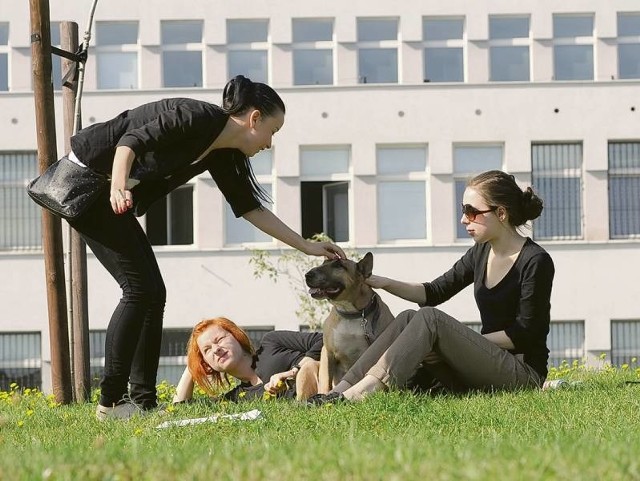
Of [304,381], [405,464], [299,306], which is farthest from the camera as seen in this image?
[299,306]

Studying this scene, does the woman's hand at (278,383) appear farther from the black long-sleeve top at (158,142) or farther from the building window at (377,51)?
the building window at (377,51)

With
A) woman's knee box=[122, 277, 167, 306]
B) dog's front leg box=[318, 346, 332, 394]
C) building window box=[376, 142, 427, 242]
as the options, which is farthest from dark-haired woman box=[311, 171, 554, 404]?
building window box=[376, 142, 427, 242]

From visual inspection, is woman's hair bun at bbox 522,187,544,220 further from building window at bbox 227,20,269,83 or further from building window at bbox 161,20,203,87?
building window at bbox 161,20,203,87

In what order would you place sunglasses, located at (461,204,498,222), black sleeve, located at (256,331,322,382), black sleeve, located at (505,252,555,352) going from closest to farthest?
1. black sleeve, located at (505,252,555,352)
2. sunglasses, located at (461,204,498,222)
3. black sleeve, located at (256,331,322,382)

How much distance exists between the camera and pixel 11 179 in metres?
25.7

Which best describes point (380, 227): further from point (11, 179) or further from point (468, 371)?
point (468, 371)

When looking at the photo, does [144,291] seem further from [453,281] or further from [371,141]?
[371,141]

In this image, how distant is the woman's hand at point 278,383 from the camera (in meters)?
7.71

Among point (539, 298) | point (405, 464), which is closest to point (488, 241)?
point (539, 298)

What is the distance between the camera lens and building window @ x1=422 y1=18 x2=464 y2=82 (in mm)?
25922

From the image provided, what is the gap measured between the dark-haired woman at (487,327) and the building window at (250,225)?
17.7 meters

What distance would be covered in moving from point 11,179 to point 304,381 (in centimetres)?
1918

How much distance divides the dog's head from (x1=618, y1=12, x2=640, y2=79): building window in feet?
63.2

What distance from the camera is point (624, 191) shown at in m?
25.9
